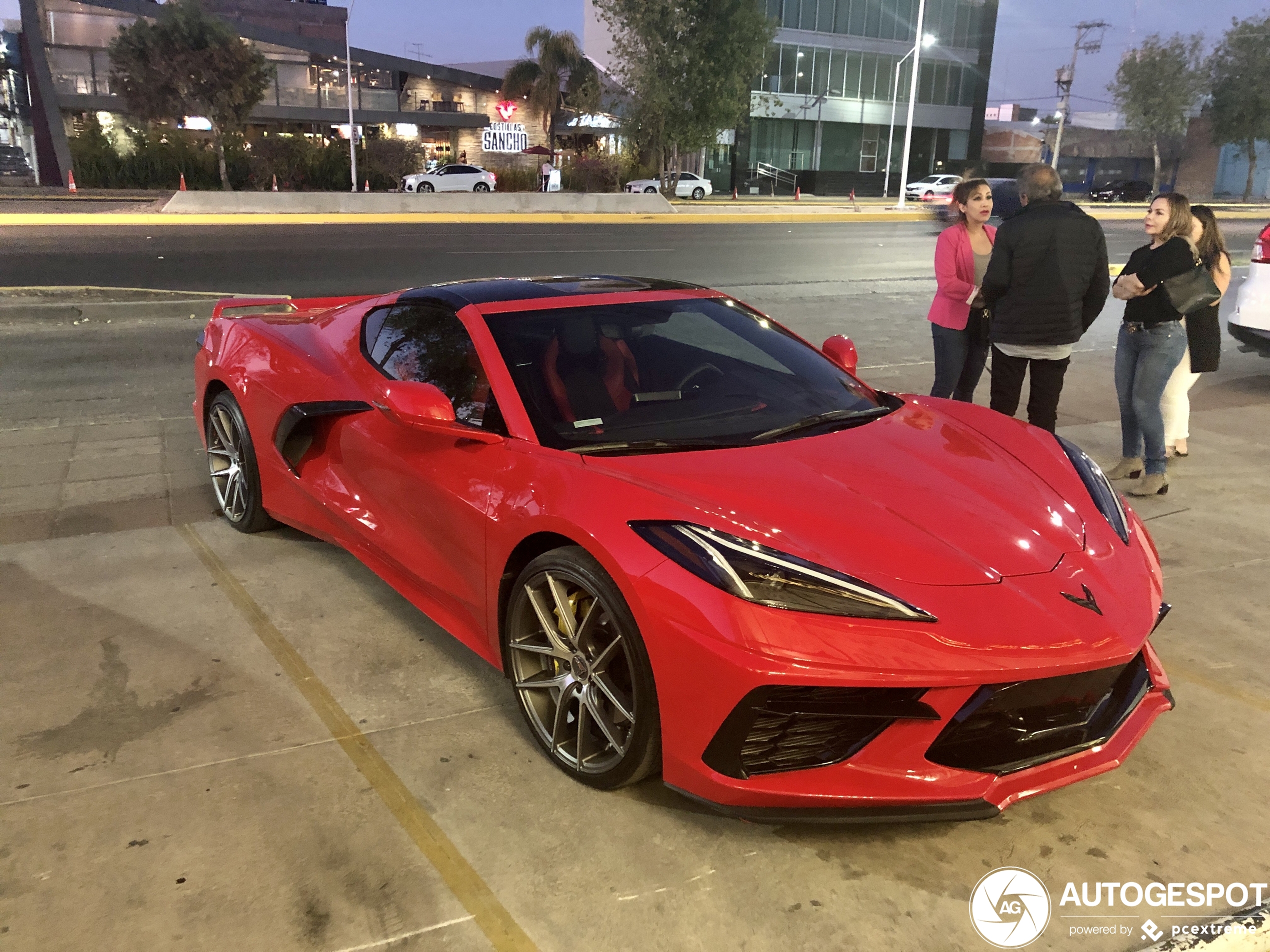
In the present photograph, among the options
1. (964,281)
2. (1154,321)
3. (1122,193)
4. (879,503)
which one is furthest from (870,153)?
(879,503)

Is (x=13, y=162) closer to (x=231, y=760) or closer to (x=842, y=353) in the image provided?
(x=842, y=353)

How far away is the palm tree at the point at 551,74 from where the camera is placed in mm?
51688

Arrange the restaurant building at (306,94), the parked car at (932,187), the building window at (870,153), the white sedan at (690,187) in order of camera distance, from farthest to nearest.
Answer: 1. the building window at (870,153)
2. the parked car at (932,187)
3. the restaurant building at (306,94)
4. the white sedan at (690,187)

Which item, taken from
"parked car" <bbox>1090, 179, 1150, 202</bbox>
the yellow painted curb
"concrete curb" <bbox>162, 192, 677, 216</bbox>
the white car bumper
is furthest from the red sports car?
"parked car" <bbox>1090, 179, 1150, 202</bbox>

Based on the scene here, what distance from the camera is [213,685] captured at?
11.5 feet

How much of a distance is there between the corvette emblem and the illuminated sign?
54.9 m

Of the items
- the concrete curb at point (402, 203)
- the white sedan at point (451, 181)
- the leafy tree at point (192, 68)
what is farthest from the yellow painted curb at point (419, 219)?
the leafy tree at point (192, 68)

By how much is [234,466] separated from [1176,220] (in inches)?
206

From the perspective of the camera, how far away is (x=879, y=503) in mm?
2838

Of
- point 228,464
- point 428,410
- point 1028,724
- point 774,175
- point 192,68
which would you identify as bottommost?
point 228,464

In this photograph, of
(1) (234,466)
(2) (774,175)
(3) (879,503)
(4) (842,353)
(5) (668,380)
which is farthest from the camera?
(2) (774,175)

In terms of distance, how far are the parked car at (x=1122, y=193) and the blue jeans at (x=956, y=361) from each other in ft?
185

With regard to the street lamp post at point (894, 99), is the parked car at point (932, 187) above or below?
below

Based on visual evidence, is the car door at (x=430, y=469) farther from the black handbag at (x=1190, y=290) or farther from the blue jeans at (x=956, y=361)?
the black handbag at (x=1190, y=290)
